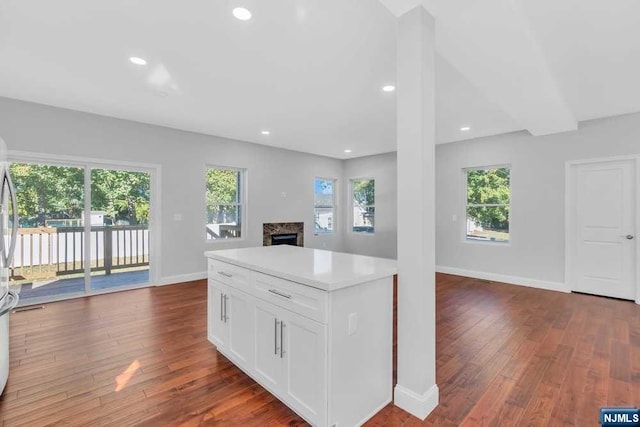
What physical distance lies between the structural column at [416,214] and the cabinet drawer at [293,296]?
1.93 feet

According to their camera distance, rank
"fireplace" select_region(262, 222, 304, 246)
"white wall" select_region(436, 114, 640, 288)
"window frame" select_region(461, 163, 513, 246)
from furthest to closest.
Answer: "fireplace" select_region(262, 222, 304, 246)
"window frame" select_region(461, 163, 513, 246)
"white wall" select_region(436, 114, 640, 288)

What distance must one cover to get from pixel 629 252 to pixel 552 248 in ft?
2.82

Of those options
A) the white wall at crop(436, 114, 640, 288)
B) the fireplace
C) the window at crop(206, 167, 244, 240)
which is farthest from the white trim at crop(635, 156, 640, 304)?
the window at crop(206, 167, 244, 240)

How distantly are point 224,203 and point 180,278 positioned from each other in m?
1.62

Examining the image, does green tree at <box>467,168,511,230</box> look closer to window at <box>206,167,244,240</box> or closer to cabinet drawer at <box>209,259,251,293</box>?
window at <box>206,167,244,240</box>

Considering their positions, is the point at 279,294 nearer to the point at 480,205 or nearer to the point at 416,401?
the point at 416,401

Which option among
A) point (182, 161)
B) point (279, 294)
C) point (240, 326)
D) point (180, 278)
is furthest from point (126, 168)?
point (279, 294)

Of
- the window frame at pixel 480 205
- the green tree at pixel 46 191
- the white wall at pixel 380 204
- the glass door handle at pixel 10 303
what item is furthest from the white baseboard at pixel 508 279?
the green tree at pixel 46 191

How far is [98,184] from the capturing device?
4.51 m

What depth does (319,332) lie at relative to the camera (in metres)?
1.63

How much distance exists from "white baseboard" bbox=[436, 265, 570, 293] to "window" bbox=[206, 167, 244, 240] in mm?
4323

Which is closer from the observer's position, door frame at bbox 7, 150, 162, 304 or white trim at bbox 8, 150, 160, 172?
white trim at bbox 8, 150, 160, 172

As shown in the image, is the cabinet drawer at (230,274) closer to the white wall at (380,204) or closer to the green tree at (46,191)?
the green tree at (46,191)

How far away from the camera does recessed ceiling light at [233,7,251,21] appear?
6.89 ft
